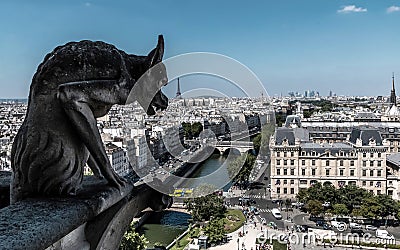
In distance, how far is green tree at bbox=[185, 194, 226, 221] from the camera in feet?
62.6

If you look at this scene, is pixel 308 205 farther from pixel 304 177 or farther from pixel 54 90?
pixel 54 90

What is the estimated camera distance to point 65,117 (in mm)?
2010

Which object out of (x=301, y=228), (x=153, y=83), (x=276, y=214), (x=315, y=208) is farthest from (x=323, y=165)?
(x=153, y=83)

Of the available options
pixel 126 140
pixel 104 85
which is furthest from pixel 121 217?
pixel 126 140

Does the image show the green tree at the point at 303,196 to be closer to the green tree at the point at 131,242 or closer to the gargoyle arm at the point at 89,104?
the green tree at the point at 131,242

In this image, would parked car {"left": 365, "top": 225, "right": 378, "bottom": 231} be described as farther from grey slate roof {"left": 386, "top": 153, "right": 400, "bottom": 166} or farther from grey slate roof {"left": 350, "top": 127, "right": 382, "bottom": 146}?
grey slate roof {"left": 386, "top": 153, "right": 400, "bottom": 166}

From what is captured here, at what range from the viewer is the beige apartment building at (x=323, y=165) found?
2388cm

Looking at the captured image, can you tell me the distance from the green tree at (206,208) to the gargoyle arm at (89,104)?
683 inches

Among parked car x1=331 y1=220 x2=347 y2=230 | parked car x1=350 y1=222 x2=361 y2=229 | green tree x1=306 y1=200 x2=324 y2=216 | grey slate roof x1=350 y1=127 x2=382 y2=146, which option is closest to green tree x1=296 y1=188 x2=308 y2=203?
green tree x1=306 y1=200 x2=324 y2=216

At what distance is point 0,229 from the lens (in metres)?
1.49

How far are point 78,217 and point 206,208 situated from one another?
17827 millimetres

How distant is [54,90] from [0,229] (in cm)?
75

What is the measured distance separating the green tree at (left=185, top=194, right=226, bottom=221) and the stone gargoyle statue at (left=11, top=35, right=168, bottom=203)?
17362 millimetres

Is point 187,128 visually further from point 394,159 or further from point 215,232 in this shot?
point 215,232
